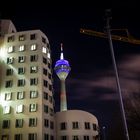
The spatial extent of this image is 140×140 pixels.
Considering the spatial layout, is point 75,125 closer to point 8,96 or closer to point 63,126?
point 63,126

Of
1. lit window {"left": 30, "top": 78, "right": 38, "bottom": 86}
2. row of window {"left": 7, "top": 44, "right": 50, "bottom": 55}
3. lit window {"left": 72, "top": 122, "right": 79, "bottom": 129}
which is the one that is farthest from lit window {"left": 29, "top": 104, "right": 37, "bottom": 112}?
row of window {"left": 7, "top": 44, "right": 50, "bottom": 55}

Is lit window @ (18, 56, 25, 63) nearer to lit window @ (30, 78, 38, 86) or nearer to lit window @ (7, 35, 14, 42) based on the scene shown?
lit window @ (30, 78, 38, 86)

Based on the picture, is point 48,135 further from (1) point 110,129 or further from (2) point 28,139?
(1) point 110,129

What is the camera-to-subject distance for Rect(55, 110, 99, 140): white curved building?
226 feet

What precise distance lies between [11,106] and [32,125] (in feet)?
28.5

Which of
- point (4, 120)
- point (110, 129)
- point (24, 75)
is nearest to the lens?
point (4, 120)

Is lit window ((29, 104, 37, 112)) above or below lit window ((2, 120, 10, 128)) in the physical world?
above

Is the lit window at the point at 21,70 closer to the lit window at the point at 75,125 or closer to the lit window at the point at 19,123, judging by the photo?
the lit window at the point at 19,123

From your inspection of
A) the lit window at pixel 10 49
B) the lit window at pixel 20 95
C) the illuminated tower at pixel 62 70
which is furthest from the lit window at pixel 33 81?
the illuminated tower at pixel 62 70

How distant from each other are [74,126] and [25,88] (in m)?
18.9

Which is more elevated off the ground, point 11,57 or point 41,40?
point 41,40

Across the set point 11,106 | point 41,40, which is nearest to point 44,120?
point 11,106

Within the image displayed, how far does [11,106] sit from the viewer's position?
211ft

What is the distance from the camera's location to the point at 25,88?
65938 mm
